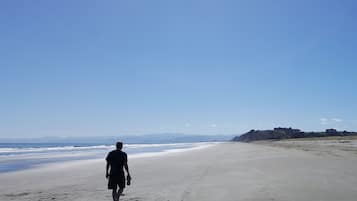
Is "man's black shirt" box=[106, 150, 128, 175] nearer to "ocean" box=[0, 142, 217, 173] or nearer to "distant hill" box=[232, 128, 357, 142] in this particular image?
"ocean" box=[0, 142, 217, 173]

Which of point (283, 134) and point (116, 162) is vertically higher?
point (283, 134)

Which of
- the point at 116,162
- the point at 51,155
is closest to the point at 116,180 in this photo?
the point at 116,162

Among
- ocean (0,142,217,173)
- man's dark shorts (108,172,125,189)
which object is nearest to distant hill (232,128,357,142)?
ocean (0,142,217,173)

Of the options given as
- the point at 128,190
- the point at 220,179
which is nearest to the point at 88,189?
the point at 128,190

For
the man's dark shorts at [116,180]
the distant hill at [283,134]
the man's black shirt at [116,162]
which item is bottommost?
the man's dark shorts at [116,180]

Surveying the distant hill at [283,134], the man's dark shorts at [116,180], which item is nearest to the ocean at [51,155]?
the man's dark shorts at [116,180]

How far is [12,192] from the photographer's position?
1480 cm

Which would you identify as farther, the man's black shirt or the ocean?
the ocean

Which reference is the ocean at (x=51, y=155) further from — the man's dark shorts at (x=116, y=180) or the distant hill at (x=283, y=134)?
the distant hill at (x=283, y=134)

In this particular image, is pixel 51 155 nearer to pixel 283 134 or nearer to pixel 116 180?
pixel 116 180

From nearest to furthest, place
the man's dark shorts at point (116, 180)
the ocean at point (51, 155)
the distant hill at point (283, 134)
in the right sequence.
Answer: the man's dark shorts at point (116, 180), the ocean at point (51, 155), the distant hill at point (283, 134)

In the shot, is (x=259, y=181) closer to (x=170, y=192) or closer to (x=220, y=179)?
(x=220, y=179)

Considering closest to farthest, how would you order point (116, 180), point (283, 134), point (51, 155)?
point (116, 180), point (51, 155), point (283, 134)

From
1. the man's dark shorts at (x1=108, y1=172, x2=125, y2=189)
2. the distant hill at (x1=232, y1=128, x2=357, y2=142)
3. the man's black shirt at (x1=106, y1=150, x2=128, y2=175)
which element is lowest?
the man's dark shorts at (x1=108, y1=172, x2=125, y2=189)
